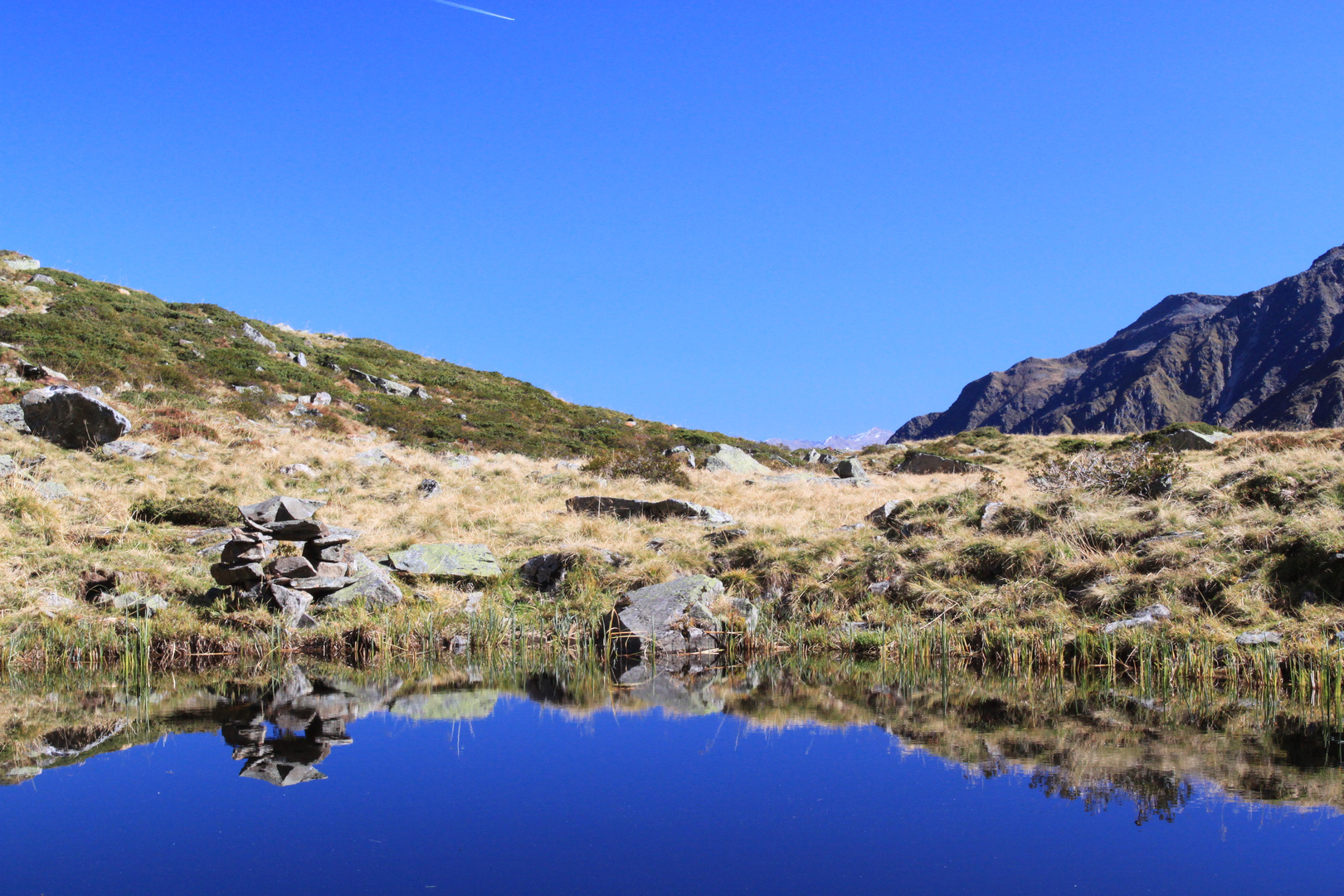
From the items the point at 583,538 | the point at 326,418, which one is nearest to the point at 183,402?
the point at 326,418

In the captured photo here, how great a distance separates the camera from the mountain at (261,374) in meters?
32.5

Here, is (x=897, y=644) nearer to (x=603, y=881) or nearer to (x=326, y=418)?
(x=603, y=881)

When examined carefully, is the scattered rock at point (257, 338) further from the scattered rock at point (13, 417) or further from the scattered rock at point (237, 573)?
the scattered rock at point (237, 573)

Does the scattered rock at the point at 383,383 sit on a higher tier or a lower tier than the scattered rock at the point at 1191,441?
higher

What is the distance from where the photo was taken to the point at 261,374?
37.7 metres

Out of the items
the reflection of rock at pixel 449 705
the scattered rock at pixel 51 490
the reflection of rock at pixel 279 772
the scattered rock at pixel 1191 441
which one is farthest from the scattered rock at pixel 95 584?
the scattered rock at pixel 1191 441

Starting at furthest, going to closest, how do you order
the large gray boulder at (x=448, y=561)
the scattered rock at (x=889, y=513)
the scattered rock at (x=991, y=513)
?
1. the scattered rock at (x=889, y=513)
2. the scattered rock at (x=991, y=513)
3. the large gray boulder at (x=448, y=561)

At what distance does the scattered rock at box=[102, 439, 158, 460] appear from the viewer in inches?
912

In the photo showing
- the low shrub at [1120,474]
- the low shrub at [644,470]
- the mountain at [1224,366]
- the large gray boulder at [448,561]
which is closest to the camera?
the large gray boulder at [448,561]

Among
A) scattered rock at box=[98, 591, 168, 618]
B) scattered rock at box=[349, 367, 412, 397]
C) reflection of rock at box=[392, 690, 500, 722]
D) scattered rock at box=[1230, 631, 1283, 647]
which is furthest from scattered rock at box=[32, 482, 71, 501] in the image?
scattered rock at box=[349, 367, 412, 397]

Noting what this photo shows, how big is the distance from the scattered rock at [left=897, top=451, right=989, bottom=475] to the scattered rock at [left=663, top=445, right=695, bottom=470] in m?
7.59

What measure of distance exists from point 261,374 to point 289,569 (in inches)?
1036

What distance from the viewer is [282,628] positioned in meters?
13.2

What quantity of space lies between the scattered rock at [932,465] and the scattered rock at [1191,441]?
5746 millimetres
